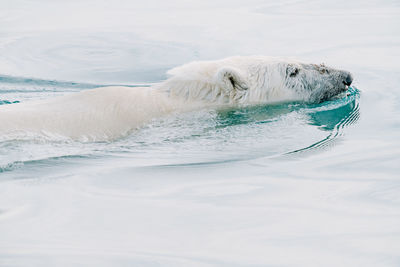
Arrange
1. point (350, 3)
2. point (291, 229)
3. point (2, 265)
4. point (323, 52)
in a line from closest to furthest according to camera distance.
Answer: point (2, 265)
point (291, 229)
point (323, 52)
point (350, 3)

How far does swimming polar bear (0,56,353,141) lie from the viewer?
635 cm

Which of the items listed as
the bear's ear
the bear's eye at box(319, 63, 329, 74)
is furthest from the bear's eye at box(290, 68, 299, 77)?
the bear's ear

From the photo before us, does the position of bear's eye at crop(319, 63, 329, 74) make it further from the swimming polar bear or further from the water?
the water

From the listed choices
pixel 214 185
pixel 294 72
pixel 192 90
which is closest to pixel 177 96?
pixel 192 90

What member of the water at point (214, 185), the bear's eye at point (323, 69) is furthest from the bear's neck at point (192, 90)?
the bear's eye at point (323, 69)

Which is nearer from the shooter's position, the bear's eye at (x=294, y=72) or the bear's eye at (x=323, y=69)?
the bear's eye at (x=294, y=72)

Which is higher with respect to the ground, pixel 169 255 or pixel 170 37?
pixel 170 37

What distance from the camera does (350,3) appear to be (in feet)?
50.3

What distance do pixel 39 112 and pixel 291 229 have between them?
10.2ft

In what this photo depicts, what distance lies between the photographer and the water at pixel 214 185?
445 cm

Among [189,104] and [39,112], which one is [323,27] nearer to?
[189,104]

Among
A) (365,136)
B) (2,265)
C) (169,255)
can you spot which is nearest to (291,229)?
(169,255)

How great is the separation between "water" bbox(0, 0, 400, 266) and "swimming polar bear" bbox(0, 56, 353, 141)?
14 cm

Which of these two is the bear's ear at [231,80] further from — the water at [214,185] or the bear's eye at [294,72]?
the bear's eye at [294,72]
